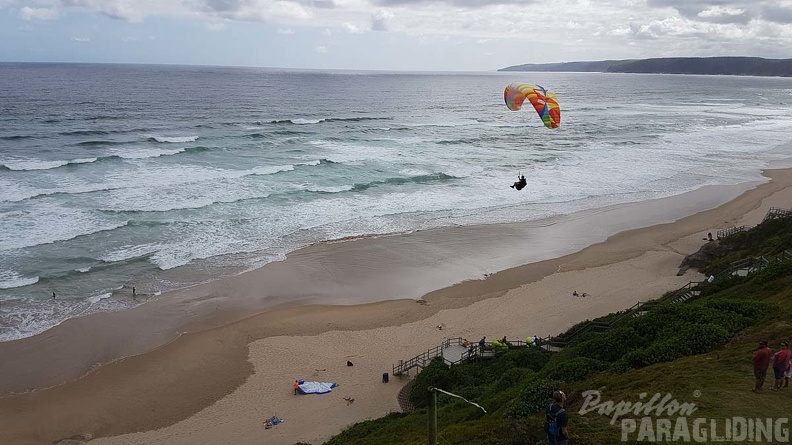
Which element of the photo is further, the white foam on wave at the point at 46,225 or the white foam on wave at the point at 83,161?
the white foam on wave at the point at 83,161

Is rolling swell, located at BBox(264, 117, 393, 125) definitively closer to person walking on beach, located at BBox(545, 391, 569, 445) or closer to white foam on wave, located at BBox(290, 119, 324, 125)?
white foam on wave, located at BBox(290, 119, 324, 125)

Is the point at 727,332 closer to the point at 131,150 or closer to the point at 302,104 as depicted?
the point at 131,150

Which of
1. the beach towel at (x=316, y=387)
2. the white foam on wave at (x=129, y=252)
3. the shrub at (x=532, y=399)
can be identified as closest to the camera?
the shrub at (x=532, y=399)

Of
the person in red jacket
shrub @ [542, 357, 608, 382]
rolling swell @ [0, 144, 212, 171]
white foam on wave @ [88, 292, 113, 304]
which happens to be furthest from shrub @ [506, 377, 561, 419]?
rolling swell @ [0, 144, 212, 171]

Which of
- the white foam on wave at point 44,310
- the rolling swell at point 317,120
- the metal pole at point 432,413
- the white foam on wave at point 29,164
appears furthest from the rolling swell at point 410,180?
the metal pole at point 432,413

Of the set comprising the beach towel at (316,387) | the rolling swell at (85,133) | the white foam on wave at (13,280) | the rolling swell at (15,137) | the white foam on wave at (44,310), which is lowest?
the beach towel at (316,387)

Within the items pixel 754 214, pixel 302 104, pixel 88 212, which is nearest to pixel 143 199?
pixel 88 212

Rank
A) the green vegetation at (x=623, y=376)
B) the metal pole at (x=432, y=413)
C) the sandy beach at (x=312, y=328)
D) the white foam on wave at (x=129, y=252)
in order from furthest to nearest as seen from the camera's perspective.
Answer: the white foam on wave at (x=129, y=252)
the sandy beach at (x=312, y=328)
the green vegetation at (x=623, y=376)
the metal pole at (x=432, y=413)

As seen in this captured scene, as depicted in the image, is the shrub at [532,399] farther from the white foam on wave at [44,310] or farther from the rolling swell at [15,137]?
the rolling swell at [15,137]
